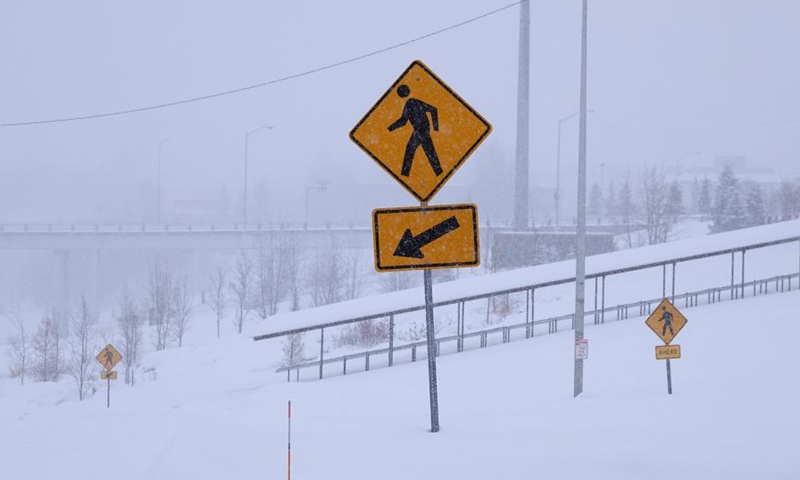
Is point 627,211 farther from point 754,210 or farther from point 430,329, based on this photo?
point 430,329

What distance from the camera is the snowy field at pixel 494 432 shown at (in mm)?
6457

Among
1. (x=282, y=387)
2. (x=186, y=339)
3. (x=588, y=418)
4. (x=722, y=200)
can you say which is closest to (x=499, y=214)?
(x=722, y=200)

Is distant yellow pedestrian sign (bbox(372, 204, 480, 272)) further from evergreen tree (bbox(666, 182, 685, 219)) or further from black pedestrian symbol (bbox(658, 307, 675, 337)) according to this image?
evergreen tree (bbox(666, 182, 685, 219))

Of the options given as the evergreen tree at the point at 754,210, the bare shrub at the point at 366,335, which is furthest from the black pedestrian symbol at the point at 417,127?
the evergreen tree at the point at 754,210

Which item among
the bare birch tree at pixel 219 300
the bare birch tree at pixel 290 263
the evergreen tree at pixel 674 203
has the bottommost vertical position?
the bare birch tree at pixel 219 300

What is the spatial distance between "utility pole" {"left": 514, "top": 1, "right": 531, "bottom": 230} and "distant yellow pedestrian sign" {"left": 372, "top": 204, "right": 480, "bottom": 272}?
4828 centimetres

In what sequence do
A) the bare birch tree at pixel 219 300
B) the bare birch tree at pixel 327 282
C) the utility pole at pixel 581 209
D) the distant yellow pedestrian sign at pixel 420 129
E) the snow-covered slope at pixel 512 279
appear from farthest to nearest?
the bare birch tree at pixel 219 300
the bare birch tree at pixel 327 282
the snow-covered slope at pixel 512 279
the utility pole at pixel 581 209
the distant yellow pedestrian sign at pixel 420 129

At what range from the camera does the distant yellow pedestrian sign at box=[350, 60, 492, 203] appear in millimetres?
6602

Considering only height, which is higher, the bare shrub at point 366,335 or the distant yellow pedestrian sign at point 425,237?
the distant yellow pedestrian sign at point 425,237

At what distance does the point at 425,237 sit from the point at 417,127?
95 cm

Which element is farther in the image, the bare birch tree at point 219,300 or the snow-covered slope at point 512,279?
the bare birch tree at point 219,300

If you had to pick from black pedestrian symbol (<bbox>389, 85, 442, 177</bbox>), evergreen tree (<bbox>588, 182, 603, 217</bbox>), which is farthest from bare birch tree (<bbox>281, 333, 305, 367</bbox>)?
evergreen tree (<bbox>588, 182, 603, 217</bbox>)

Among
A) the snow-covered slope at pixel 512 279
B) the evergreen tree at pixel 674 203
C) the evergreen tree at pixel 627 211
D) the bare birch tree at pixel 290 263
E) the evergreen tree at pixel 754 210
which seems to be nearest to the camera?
the snow-covered slope at pixel 512 279

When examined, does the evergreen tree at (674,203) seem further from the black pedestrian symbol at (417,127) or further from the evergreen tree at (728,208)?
the black pedestrian symbol at (417,127)
